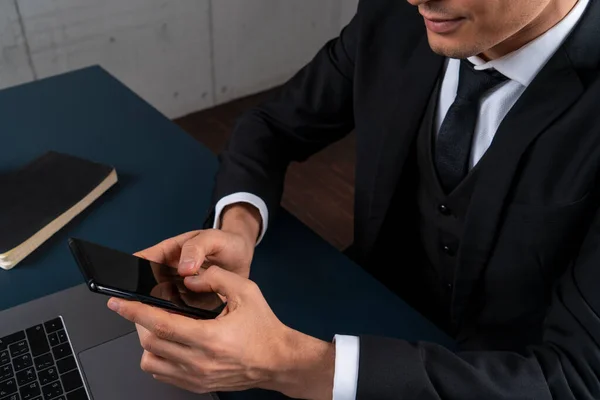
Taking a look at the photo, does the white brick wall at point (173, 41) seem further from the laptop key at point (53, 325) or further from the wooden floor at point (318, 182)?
the laptop key at point (53, 325)

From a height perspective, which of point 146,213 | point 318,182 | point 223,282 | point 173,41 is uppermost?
point 223,282

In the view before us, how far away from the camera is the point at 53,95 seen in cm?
120

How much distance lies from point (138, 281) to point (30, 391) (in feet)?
0.58

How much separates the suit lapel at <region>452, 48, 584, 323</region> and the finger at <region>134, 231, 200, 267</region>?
1.33 feet

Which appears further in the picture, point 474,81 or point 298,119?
point 298,119

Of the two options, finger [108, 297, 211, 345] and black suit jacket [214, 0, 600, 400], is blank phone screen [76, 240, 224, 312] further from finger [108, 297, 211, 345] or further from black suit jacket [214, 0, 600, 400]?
black suit jacket [214, 0, 600, 400]

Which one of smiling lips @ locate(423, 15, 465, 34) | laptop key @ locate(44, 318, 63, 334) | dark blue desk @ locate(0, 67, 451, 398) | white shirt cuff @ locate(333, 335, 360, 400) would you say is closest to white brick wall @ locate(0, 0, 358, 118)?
dark blue desk @ locate(0, 67, 451, 398)

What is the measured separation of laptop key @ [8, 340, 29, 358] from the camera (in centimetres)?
69

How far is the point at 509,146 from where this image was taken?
782 millimetres

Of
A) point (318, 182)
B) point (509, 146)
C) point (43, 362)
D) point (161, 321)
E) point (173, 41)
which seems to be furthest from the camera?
point (173, 41)

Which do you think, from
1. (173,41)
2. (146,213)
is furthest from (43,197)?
(173,41)

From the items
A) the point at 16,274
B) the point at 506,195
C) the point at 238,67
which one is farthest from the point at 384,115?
the point at 238,67

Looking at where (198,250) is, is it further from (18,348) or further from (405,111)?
(405,111)

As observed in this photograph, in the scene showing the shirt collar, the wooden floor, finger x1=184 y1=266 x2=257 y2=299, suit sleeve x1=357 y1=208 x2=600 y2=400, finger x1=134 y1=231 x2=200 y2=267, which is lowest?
the wooden floor
